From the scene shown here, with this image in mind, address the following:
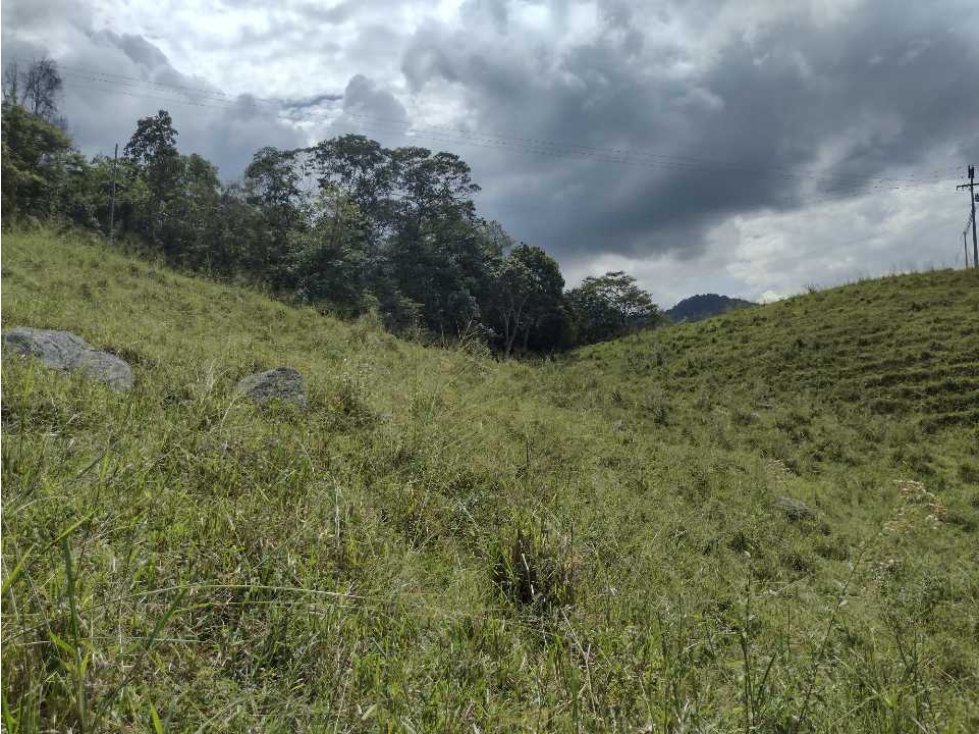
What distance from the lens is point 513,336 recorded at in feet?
134

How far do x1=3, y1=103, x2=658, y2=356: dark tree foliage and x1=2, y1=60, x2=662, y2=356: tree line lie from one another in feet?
0.32

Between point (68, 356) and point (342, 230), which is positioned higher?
point (342, 230)

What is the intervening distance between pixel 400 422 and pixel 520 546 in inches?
85.8

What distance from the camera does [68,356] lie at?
4.49 m

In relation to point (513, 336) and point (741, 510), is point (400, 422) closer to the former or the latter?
point (741, 510)

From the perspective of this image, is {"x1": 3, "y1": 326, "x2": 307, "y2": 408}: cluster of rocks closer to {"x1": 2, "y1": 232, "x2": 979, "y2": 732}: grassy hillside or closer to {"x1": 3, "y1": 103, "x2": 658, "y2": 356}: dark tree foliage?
{"x1": 2, "y1": 232, "x2": 979, "y2": 732}: grassy hillside

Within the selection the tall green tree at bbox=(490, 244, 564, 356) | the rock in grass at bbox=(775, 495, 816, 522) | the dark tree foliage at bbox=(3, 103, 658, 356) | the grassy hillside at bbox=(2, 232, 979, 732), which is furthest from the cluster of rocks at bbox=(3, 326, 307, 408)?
the tall green tree at bbox=(490, 244, 564, 356)

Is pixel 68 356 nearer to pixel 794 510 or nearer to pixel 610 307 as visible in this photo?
pixel 794 510

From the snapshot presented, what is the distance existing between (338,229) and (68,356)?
2309 cm

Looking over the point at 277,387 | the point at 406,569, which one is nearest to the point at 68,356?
the point at 277,387

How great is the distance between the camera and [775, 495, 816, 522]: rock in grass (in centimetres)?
781

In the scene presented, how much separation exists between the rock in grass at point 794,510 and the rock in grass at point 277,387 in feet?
22.9

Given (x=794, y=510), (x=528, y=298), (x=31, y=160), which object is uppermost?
(x=31, y=160)

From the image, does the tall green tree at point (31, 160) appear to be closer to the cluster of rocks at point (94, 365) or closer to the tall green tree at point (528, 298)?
the cluster of rocks at point (94, 365)
